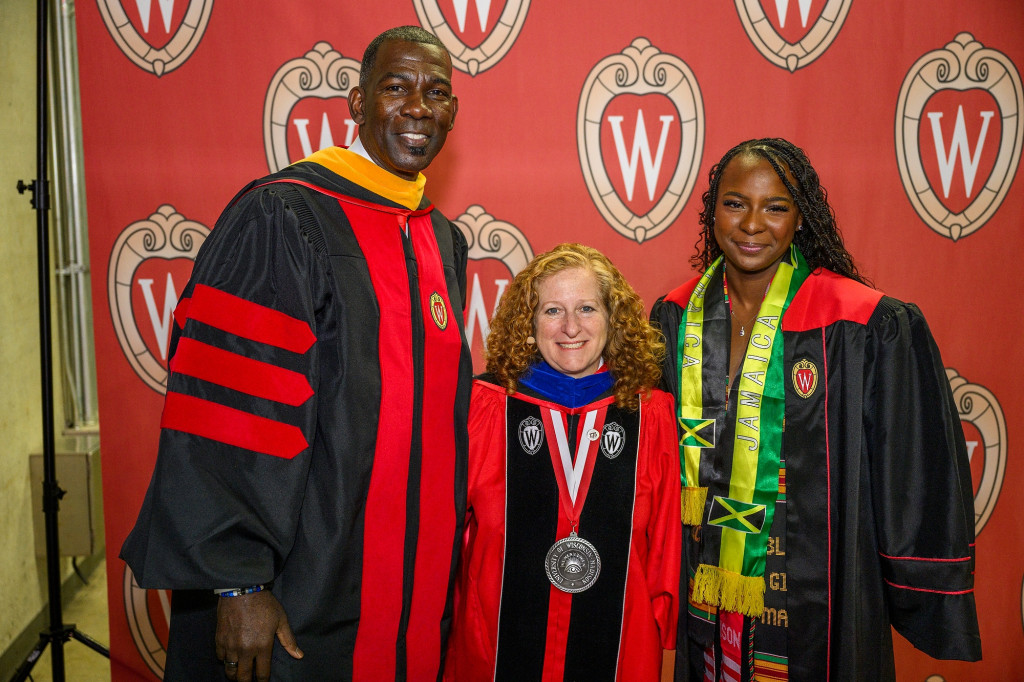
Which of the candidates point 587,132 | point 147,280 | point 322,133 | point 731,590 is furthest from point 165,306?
point 731,590

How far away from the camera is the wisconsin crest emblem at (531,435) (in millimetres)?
2057

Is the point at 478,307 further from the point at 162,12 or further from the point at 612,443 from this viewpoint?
the point at 162,12

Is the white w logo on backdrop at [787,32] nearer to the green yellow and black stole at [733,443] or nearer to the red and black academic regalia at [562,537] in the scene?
the green yellow and black stole at [733,443]

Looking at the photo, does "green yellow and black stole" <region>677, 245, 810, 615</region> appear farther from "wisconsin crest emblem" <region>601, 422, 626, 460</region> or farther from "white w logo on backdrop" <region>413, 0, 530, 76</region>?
"white w logo on backdrop" <region>413, 0, 530, 76</region>

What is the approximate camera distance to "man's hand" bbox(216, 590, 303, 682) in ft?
5.09

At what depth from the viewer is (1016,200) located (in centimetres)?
294

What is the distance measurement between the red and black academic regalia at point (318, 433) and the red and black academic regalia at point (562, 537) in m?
0.16

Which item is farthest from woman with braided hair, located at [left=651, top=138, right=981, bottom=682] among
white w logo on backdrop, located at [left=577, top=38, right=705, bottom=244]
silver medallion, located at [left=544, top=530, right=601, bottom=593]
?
white w logo on backdrop, located at [left=577, top=38, right=705, bottom=244]

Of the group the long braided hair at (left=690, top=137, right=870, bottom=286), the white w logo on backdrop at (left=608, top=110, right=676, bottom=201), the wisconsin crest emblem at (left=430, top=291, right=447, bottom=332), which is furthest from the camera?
the white w logo on backdrop at (left=608, top=110, right=676, bottom=201)

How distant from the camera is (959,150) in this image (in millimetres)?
2904

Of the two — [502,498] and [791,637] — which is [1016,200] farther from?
[502,498]

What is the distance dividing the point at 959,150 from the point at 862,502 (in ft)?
5.60

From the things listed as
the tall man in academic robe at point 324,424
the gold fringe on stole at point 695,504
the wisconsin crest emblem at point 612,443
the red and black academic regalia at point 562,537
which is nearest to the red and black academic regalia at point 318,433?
the tall man in academic robe at point 324,424

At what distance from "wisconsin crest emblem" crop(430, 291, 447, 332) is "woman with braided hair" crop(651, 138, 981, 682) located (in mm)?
752
